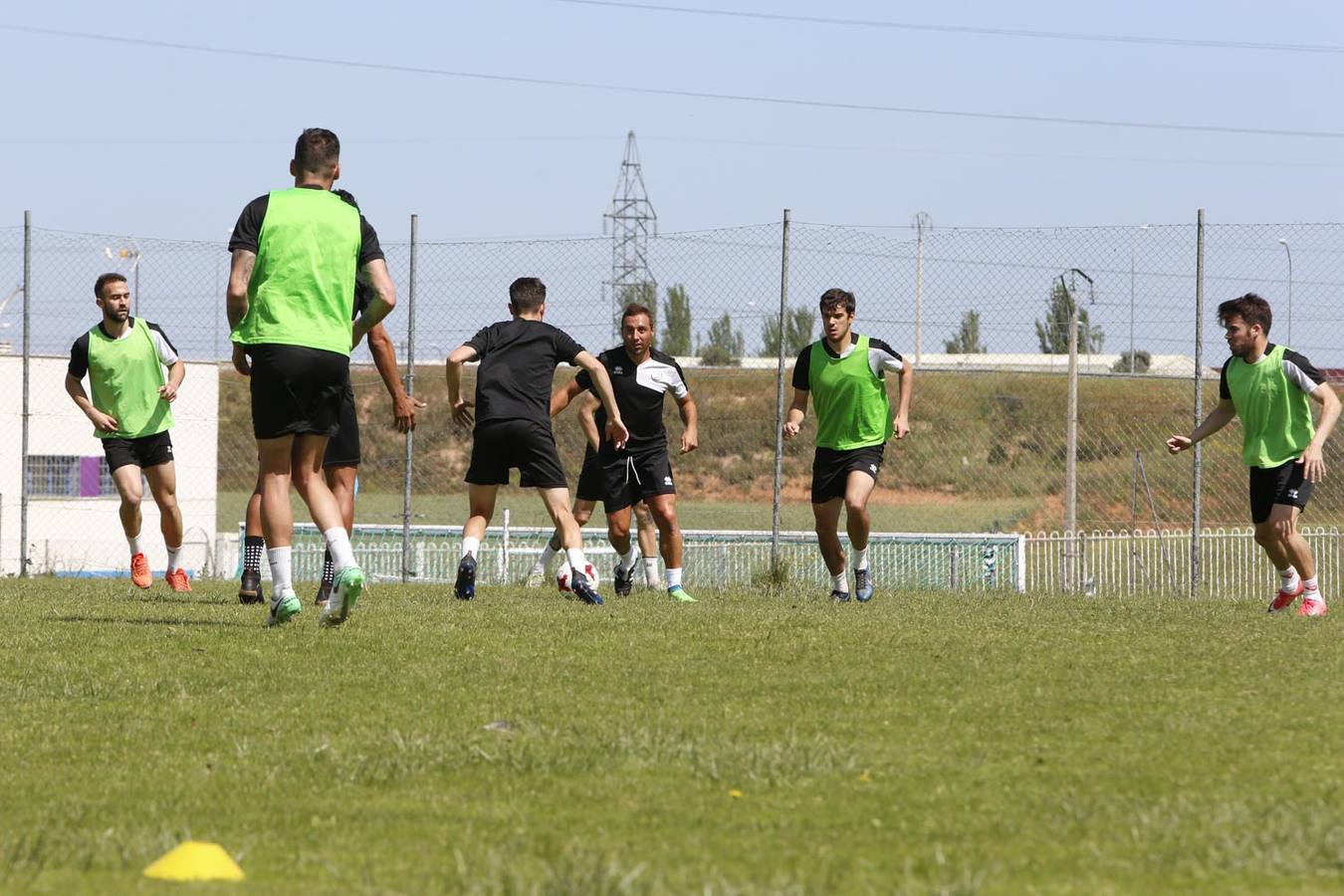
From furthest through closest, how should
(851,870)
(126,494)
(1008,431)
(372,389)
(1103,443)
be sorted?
(372,389) < (1008,431) < (1103,443) < (126,494) < (851,870)

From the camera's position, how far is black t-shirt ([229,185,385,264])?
7664 mm

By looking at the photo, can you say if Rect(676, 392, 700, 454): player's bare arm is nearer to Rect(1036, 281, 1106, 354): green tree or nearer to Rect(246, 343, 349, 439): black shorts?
Rect(246, 343, 349, 439): black shorts

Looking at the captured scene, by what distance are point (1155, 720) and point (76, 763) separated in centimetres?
293

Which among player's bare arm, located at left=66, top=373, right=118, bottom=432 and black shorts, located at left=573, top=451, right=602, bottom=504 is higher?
player's bare arm, located at left=66, top=373, right=118, bottom=432

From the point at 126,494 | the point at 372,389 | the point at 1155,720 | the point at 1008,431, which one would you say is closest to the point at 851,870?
the point at 1155,720

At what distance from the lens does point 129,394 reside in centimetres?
1126

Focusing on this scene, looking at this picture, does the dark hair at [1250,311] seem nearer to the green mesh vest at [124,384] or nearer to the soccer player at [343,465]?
the soccer player at [343,465]

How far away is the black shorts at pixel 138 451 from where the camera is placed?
11.3 m

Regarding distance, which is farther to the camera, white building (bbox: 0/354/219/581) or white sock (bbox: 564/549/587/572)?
white building (bbox: 0/354/219/581)

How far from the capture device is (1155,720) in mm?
5047

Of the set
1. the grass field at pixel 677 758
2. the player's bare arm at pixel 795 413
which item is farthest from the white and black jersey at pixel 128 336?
the player's bare arm at pixel 795 413

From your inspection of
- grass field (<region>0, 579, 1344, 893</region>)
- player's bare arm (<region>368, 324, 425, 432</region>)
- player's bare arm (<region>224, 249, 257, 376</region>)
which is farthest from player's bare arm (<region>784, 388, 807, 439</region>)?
player's bare arm (<region>224, 249, 257, 376</region>)

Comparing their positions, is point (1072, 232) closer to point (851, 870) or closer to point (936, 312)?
point (936, 312)

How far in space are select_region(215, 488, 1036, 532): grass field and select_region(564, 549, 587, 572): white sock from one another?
904 inches
